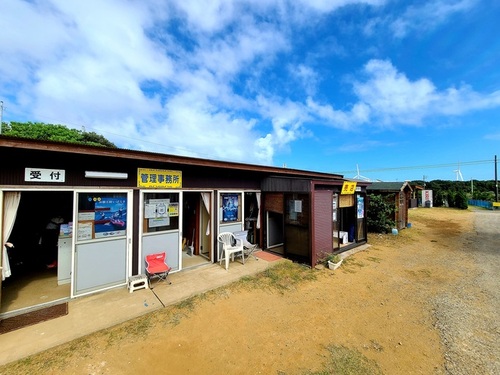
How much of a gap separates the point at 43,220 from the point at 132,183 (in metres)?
3.87

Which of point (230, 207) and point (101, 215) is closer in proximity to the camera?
point (101, 215)

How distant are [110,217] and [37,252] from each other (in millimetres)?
3481

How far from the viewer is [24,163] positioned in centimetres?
357

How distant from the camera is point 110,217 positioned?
14.3ft

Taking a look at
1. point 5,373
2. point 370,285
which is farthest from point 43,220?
point 370,285

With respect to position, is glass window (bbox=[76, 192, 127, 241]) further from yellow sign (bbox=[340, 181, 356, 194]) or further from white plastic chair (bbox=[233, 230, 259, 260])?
yellow sign (bbox=[340, 181, 356, 194])

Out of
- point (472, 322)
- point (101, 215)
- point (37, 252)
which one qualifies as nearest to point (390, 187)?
point (472, 322)

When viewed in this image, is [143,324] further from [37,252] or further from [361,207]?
[361,207]

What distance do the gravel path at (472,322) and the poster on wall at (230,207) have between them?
4.81 meters

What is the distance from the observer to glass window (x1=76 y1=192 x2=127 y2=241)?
161 inches

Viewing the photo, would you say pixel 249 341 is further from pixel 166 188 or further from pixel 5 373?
pixel 166 188

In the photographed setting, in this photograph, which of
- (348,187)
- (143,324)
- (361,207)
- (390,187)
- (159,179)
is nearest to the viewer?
(143,324)

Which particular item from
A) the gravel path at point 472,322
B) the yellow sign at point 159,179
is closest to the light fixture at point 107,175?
the yellow sign at point 159,179

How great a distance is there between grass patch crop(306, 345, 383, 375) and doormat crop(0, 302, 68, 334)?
4039mm
